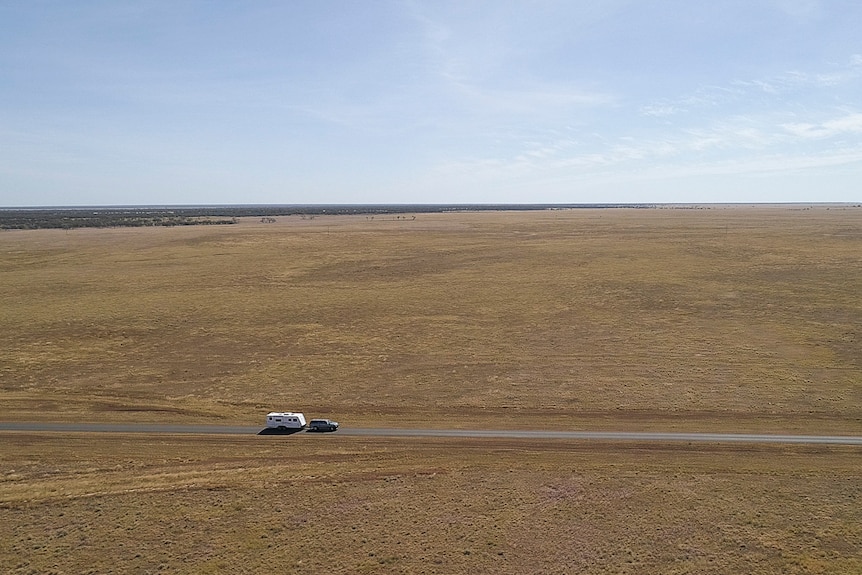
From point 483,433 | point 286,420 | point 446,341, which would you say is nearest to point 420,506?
point 483,433

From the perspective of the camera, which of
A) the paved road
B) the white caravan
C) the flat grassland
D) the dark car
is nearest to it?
the flat grassland

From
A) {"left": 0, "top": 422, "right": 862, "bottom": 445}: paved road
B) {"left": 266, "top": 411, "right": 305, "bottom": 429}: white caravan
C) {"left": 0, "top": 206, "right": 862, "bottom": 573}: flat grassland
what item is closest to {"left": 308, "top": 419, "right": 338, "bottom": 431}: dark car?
{"left": 0, "top": 422, "right": 862, "bottom": 445}: paved road

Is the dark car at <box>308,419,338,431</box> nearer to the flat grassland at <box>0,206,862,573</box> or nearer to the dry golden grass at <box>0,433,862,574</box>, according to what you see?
the flat grassland at <box>0,206,862,573</box>

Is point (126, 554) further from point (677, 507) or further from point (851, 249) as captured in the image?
point (851, 249)

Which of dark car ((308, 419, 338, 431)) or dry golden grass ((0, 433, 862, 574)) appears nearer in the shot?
dry golden grass ((0, 433, 862, 574))

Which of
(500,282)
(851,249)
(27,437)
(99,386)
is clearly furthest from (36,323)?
(851,249)
